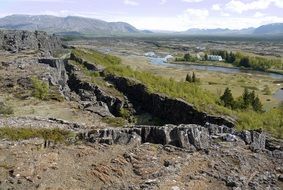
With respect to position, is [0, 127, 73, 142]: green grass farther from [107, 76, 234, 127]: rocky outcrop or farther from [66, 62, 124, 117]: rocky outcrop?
[107, 76, 234, 127]: rocky outcrop

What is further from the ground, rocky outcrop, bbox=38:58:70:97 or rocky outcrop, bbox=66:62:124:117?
rocky outcrop, bbox=38:58:70:97

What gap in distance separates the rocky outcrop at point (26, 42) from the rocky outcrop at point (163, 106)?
44343mm

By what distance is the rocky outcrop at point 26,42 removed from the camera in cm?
12475

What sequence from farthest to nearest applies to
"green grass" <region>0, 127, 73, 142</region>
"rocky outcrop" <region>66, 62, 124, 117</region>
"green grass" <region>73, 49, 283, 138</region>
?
"rocky outcrop" <region>66, 62, 124, 117</region>
"green grass" <region>73, 49, 283, 138</region>
"green grass" <region>0, 127, 73, 142</region>

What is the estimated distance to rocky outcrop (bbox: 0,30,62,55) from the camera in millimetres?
124750

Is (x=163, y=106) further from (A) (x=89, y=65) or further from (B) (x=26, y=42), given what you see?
(B) (x=26, y=42)

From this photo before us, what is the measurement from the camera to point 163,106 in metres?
68.7

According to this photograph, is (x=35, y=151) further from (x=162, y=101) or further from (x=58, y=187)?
(x=162, y=101)

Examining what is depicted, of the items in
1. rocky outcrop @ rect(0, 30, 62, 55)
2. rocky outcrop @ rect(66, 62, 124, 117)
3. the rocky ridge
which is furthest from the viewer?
rocky outcrop @ rect(0, 30, 62, 55)

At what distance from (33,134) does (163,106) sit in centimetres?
3613

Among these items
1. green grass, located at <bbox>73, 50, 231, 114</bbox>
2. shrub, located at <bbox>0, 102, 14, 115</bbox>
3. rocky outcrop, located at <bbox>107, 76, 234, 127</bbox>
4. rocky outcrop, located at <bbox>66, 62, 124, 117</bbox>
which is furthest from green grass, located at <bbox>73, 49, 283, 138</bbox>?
shrub, located at <bbox>0, 102, 14, 115</bbox>

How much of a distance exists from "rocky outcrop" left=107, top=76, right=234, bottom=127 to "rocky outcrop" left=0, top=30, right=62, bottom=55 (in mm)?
44343

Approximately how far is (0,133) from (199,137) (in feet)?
50.5

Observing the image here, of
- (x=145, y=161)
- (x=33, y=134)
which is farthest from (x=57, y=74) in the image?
(x=145, y=161)
